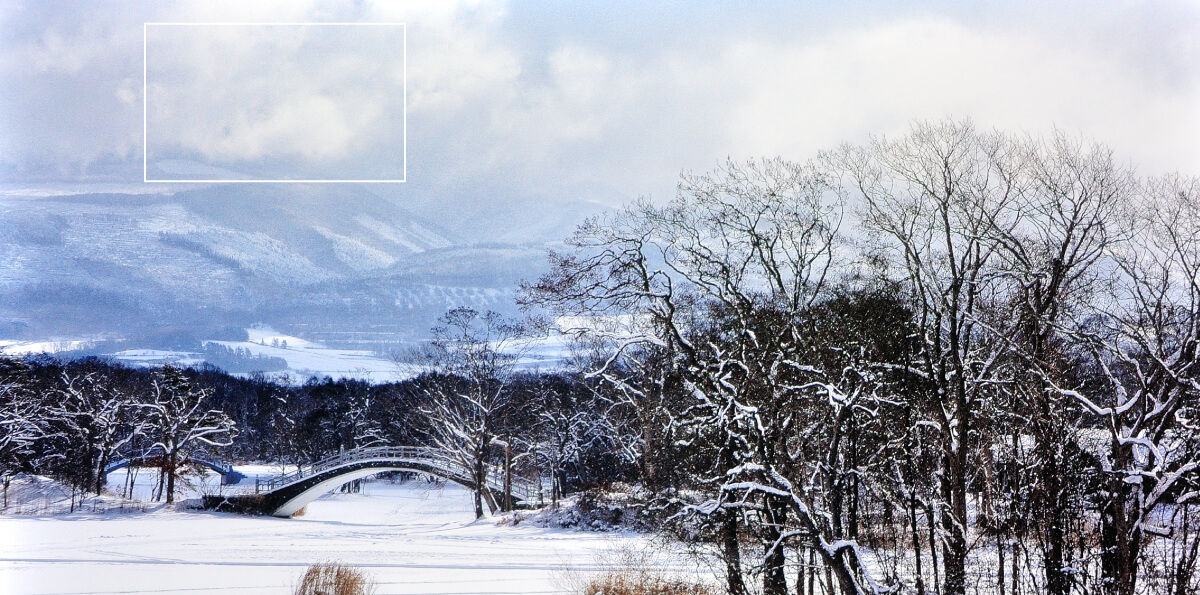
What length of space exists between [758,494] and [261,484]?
2242 cm

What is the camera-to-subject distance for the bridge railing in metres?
27.4

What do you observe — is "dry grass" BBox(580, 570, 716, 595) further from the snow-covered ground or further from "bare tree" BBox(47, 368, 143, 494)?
"bare tree" BBox(47, 368, 143, 494)


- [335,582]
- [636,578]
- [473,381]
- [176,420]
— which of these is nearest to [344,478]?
[176,420]

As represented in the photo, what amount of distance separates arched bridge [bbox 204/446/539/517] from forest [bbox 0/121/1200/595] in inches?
559

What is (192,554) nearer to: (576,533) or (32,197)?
(576,533)

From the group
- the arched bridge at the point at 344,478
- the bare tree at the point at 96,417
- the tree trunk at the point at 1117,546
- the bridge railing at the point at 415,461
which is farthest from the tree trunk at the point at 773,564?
the bare tree at the point at 96,417

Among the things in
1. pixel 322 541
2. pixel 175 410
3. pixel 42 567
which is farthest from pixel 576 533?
pixel 175 410

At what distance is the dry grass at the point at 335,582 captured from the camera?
1373cm

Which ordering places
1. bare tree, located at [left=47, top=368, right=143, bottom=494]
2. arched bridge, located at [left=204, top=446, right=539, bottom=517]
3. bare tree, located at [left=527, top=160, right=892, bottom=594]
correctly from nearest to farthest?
bare tree, located at [left=527, top=160, right=892, bottom=594] → bare tree, located at [left=47, top=368, right=143, bottom=494] → arched bridge, located at [left=204, top=446, right=539, bottom=517]

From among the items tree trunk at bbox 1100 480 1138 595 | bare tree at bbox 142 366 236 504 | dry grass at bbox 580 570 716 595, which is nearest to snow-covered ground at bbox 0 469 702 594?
dry grass at bbox 580 570 716 595

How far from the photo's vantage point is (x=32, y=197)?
52.2m

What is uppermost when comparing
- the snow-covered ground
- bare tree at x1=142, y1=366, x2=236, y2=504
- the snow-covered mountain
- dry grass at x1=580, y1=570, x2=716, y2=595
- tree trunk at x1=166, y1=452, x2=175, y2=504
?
the snow-covered mountain

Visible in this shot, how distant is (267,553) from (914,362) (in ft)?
43.8

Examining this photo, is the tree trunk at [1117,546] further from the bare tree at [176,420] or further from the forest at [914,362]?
the bare tree at [176,420]
